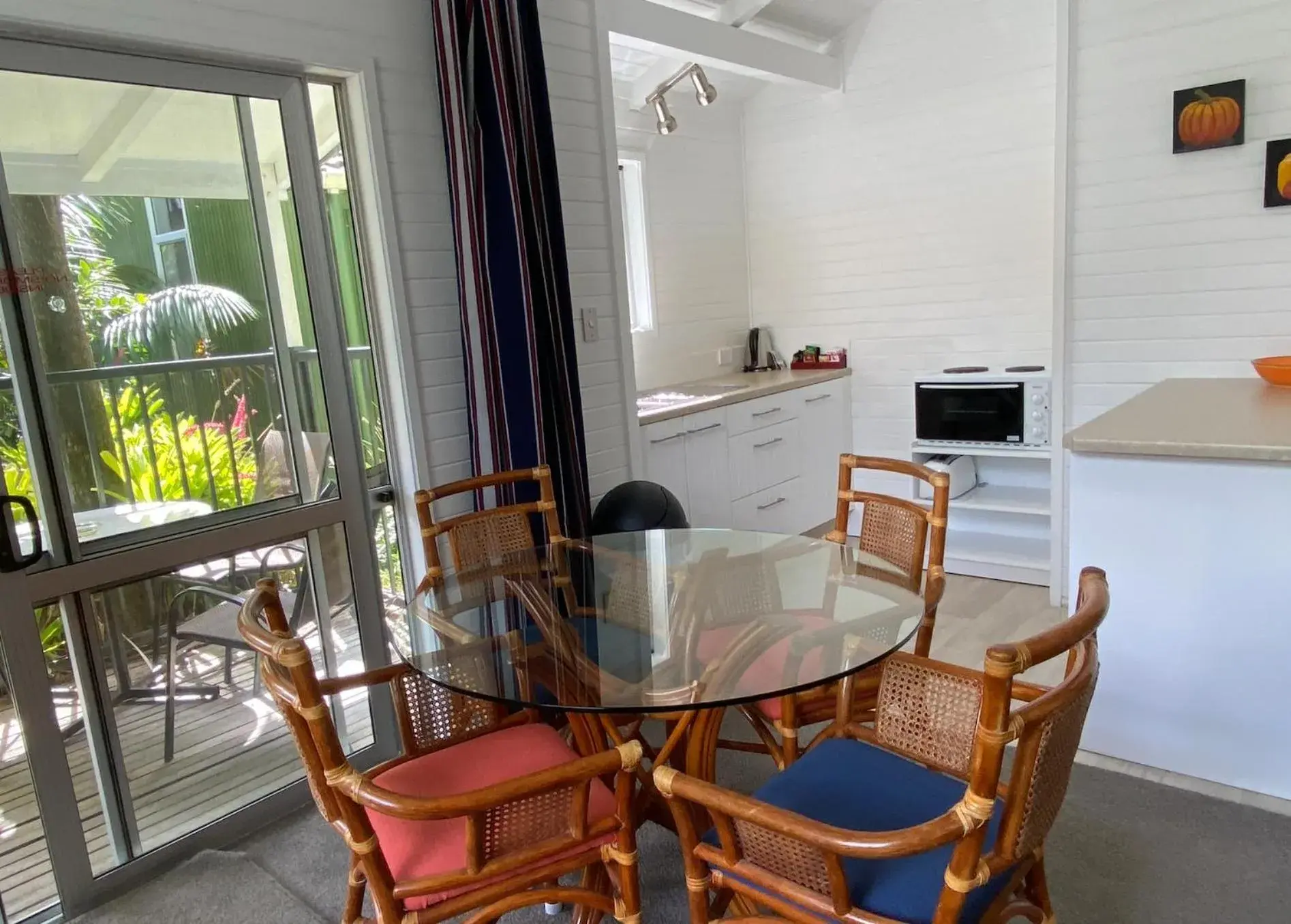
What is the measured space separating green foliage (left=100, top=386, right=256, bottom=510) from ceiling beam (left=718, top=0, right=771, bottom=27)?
2.81 meters

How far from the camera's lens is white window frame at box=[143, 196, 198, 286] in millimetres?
2197

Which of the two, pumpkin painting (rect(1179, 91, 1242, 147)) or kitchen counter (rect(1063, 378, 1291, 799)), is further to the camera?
pumpkin painting (rect(1179, 91, 1242, 147))

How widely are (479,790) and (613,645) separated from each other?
1.78 feet

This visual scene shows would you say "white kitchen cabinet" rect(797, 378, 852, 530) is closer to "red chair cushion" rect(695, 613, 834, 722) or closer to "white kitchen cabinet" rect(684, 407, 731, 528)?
"white kitchen cabinet" rect(684, 407, 731, 528)

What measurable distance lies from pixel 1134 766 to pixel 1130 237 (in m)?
2.12

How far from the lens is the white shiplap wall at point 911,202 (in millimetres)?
3969

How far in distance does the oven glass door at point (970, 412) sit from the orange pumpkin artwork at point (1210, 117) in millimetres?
1119

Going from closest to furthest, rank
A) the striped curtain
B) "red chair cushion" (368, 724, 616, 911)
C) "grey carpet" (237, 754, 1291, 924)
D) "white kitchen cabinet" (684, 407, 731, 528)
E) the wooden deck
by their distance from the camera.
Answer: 1. "red chair cushion" (368, 724, 616, 911)
2. "grey carpet" (237, 754, 1291, 924)
3. the wooden deck
4. the striped curtain
5. "white kitchen cabinet" (684, 407, 731, 528)

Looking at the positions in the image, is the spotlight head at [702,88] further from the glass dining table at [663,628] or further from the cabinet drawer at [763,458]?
the glass dining table at [663,628]

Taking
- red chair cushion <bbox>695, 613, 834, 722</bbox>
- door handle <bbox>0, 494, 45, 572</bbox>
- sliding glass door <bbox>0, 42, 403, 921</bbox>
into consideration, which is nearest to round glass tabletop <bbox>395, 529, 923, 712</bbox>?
red chair cushion <bbox>695, 613, 834, 722</bbox>

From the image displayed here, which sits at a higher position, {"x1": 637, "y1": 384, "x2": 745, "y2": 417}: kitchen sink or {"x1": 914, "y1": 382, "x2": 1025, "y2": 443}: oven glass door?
{"x1": 637, "y1": 384, "x2": 745, "y2": 417}: kitchen sink

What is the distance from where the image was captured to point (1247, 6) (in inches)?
123

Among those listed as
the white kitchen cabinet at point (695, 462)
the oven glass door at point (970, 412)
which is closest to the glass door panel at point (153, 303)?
the white kitchen cabinet at point (695, 462)

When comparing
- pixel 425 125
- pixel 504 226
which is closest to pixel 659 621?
pixel 504 226
